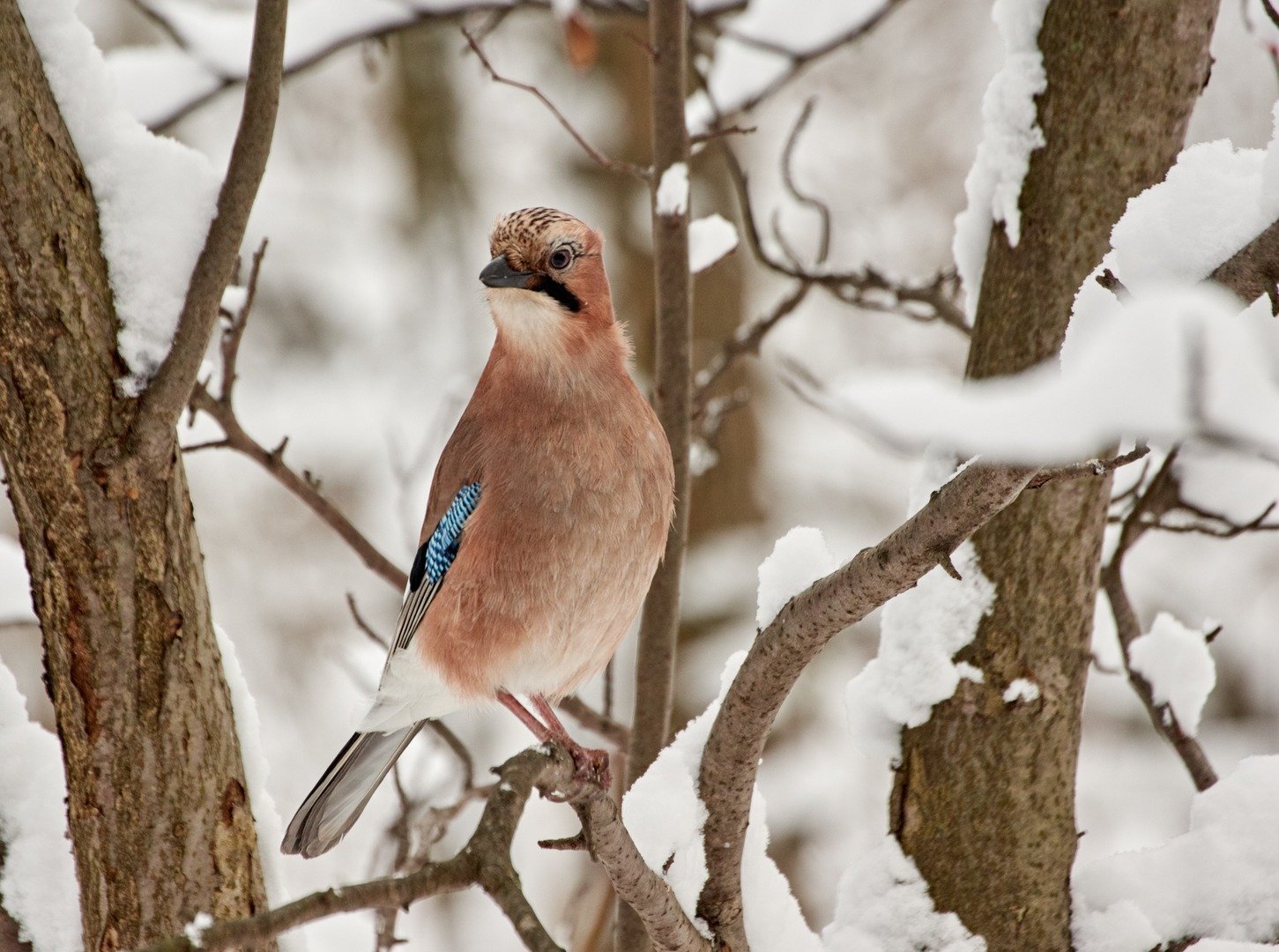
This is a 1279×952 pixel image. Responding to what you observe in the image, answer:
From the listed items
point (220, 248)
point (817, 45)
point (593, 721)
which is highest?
point (817, 45)

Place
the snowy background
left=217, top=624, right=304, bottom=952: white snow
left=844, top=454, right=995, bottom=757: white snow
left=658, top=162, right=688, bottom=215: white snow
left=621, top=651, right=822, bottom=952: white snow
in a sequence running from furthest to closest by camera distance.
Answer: the snowy background, left=658, top=162, right=688, bottom=215: white snow, left=844, top=454, right=995, bottom=757: white snow, left=217, top=624, right=304, bottom=952: white snow, left=621, top=651, right=822, bottom=952: white snow

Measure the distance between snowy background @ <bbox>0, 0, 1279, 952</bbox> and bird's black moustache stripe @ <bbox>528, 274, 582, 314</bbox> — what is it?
2127mm

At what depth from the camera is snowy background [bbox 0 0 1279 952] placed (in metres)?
6.26

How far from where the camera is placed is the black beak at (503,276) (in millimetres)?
2697

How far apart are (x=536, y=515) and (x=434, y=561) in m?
0.33

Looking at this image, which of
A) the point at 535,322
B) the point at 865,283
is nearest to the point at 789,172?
→ the point at 865,283

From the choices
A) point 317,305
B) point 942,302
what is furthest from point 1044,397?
point 317,305

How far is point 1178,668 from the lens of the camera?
8.28ft

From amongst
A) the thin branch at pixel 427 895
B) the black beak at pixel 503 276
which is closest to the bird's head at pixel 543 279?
the black beak at pixel 503 276

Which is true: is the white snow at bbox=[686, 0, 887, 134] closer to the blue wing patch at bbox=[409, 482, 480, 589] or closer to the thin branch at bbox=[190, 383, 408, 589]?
the blue wing patch at bbox=[409, 482, 480, 589]

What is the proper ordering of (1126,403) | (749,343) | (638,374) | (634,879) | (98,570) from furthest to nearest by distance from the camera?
1. (638,374)
2. (749,343)
3. (98,570)
4. (634,879)
5. (1126,403)

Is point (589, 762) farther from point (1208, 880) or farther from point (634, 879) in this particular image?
point (1208, 880)

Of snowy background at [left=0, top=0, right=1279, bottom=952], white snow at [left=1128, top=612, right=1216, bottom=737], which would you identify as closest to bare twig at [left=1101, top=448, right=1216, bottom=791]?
white snow at [left=1128, top=612, right=1216, bottom=737]

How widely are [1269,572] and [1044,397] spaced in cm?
736
